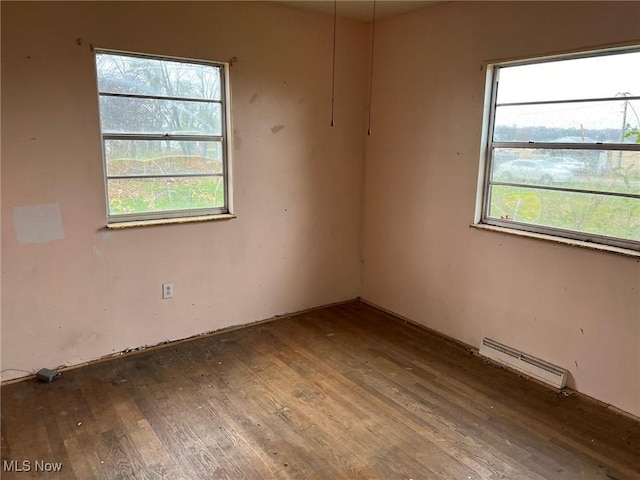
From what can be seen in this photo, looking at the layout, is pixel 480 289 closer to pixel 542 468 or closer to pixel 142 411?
pixel 542 468

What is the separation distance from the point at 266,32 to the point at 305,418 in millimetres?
2657

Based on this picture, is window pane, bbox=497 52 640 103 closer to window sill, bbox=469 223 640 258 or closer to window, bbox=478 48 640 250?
window, bbox=478 48 640 250

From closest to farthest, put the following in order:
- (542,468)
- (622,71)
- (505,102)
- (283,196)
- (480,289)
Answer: (542,468) → (622,71) → (505,102) → (480,289) → (283,196)

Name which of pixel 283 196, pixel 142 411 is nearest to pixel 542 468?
pixel 142 411

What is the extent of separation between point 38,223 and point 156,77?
3.88ft

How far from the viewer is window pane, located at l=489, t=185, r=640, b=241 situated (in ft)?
8.25

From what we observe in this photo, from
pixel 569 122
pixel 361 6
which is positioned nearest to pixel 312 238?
pixel 361 6

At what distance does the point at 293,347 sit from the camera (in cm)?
329

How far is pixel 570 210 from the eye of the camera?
275cm

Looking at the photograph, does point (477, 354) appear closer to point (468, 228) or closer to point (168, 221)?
point (468, 228)

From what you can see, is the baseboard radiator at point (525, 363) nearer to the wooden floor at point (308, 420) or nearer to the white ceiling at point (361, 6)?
the wooden floor at point (308, 420)

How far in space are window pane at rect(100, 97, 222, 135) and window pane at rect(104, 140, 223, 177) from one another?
0.27 ft

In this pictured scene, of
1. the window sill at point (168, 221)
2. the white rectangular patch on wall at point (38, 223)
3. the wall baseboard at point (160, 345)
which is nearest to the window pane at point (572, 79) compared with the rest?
the window sill at point (168, 221)

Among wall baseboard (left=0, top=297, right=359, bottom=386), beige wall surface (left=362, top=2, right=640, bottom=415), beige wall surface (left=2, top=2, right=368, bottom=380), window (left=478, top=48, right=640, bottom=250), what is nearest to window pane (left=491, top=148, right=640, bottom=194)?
window (left=478, top=48, right=640, bottom=250)
